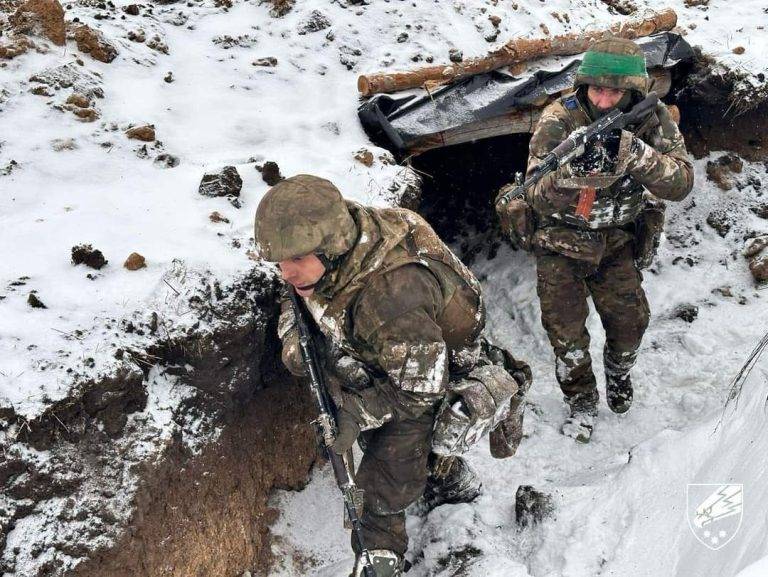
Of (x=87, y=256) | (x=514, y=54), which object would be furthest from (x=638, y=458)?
(x=514, y=54)

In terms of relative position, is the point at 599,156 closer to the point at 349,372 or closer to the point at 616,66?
the point at 616,66

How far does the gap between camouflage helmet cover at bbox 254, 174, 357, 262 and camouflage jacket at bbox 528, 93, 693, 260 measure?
1.73m

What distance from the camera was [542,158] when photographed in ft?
13.5

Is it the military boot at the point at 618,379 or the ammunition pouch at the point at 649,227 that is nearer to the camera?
the ammunition pouch at the point at 649,227

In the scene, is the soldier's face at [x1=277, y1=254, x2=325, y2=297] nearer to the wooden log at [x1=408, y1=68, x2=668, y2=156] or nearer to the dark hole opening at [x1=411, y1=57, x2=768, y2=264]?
the wooden log at [x1=408, y1=68, x2=668, y2=156]

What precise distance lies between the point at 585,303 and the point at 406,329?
83.3 inches

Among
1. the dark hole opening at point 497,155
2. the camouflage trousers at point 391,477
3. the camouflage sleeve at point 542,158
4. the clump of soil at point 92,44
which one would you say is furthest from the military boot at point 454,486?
the clump of soil at point 92,44

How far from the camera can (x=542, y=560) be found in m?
3.52

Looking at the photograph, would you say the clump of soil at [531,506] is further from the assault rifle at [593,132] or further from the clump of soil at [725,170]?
the clump of soil at [725,170]

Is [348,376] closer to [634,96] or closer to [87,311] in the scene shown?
[87,311]

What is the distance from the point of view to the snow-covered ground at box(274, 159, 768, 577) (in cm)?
291

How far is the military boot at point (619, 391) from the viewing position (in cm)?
463

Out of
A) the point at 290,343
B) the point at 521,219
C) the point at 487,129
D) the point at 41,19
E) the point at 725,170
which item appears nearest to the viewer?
the point at 290,343

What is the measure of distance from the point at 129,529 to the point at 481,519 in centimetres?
206
